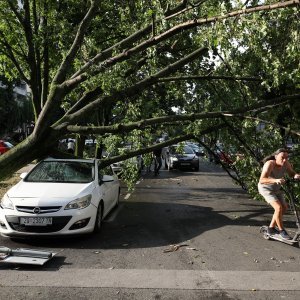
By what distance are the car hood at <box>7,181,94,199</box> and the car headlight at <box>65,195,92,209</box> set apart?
0.31 ft

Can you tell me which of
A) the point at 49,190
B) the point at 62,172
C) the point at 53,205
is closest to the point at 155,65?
the point at 62,172

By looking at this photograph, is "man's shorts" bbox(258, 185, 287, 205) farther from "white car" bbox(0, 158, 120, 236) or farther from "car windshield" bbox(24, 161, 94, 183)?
"car windshield" bbox(24, 161, 94, 183)

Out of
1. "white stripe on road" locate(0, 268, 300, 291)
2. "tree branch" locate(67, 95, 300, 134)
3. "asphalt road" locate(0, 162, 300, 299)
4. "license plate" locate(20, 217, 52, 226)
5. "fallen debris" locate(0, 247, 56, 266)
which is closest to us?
"asphalt road" locate(0, 162, 300, 299)

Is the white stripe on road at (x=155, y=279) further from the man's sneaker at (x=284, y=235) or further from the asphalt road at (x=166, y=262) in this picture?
the man's sneaker at (x=284, y=235)

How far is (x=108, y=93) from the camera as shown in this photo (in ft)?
33.3

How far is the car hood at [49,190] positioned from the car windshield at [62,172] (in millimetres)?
350

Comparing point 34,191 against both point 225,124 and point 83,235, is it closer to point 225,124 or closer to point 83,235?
point 83,235

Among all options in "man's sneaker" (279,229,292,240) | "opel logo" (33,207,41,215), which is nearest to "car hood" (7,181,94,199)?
"opel logo" (33,207,41,215)

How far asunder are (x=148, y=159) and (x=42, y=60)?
19.7ft

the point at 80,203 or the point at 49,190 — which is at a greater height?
the point at 49,190

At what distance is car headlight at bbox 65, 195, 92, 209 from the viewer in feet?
26.4

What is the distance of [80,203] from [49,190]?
66 centimetres

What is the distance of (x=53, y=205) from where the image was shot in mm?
7914

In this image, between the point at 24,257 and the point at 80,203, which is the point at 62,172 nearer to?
the point at 80,203
